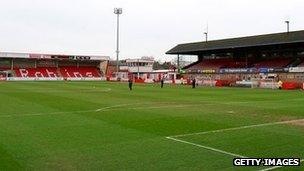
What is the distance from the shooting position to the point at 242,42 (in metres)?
77.8

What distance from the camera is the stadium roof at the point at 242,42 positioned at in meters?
68.4

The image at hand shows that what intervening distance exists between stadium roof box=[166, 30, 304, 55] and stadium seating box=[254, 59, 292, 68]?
3.93 meters

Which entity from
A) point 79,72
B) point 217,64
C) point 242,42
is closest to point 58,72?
point 79,72

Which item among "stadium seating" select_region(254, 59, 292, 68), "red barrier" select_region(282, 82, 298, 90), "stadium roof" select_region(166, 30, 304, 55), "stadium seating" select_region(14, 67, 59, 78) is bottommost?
"red barrier" select_region(282, 82, 298, 90)

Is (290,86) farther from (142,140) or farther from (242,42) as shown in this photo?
(142,140)

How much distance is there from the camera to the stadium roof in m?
68.4

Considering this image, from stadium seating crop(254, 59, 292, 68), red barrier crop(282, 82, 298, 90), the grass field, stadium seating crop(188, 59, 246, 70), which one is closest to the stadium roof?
stadium seating crop(188, 59, 246, 70)

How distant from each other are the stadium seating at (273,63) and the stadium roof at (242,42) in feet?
12.9

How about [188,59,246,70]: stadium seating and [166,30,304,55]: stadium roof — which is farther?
[188,59,246,70]: stadium seating

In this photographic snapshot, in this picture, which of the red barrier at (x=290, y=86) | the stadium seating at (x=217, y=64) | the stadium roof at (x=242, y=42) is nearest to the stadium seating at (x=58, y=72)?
the stadium roof at (x=242, y=42)

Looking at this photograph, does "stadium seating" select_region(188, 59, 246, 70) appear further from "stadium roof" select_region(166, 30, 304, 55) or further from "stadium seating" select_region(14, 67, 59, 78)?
"stadium seating" select_region(14, 67, 59, 78)

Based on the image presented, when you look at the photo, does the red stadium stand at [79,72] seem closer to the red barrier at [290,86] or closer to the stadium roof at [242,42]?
the stadium roof at [242,42]

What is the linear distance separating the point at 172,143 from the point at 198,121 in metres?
5.52

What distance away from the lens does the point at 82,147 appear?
1251 cm
